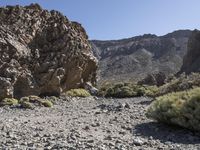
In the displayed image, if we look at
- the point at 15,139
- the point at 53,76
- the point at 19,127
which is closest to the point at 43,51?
the point at 53,76

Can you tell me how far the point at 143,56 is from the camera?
131 m

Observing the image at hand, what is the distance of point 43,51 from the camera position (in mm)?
25672

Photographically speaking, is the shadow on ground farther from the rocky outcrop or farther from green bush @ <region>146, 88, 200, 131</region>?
the rocky outcrop

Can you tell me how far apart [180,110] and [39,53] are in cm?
1459

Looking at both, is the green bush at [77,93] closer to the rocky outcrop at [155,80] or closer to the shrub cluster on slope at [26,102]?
the shrub cluster on slope at [26,102]

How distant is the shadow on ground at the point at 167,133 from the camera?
10.9m

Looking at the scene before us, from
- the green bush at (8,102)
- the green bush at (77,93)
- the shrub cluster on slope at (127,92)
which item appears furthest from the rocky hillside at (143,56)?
the green bush at (8,102)

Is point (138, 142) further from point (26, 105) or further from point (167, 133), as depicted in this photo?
point (26, 105)

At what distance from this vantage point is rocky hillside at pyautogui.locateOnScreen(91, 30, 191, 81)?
111 meters

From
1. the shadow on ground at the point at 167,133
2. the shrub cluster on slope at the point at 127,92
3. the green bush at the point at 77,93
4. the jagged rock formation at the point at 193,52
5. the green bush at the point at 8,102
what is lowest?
the shrub cluster on slope at the point at 127,92

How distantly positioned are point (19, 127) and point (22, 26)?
1372 cm

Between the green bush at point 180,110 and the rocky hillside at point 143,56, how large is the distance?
286 ft

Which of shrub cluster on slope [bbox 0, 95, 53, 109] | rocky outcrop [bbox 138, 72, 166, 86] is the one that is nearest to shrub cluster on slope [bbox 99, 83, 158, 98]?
rocky outcrop [bbox 138, 72, 166, 86]

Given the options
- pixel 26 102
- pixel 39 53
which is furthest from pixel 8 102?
pixel 39 53
